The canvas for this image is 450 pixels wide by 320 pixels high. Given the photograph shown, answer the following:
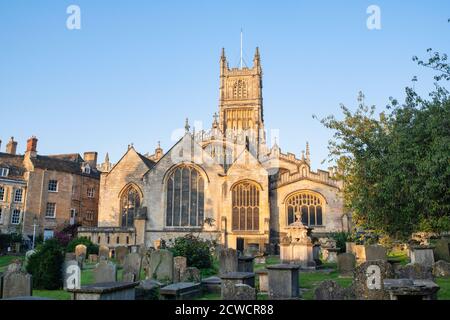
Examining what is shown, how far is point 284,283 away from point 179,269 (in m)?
5.09

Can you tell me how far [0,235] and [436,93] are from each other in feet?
123

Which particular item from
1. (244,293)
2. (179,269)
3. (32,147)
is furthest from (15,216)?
(244,293)

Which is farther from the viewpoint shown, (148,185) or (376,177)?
(148,185)

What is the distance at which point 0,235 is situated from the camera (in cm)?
3766

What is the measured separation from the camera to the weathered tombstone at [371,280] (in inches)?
394

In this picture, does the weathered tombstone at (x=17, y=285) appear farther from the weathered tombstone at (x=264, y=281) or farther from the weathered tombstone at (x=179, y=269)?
the weathered tombstone at (x=264, y=281)

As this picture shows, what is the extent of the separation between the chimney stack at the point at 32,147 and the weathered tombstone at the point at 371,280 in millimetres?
40837

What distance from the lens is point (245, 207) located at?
36.4m

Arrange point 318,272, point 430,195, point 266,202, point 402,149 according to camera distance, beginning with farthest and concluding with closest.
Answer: point 266,202, point 318,272, point 402,149, point 430,195

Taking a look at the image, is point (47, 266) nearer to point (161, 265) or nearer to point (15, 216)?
point (161, 265)

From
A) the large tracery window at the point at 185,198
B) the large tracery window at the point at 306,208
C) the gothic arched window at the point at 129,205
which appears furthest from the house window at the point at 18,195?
the large tracery window at the point at 306,208
